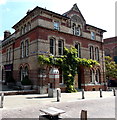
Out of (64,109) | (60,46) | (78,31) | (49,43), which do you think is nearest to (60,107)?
(64,109)

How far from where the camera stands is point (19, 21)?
19.6 metres

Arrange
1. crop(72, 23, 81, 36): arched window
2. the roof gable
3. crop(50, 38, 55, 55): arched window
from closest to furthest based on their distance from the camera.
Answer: crop(50, 38, 55, 55): arched window, the roof gable, crop(72, 23, 81, 36): arched window

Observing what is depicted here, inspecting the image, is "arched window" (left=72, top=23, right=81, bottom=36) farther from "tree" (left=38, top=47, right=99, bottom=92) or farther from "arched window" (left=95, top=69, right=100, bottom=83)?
"arched window" (left=95, top=69, right=100, bottom=83)

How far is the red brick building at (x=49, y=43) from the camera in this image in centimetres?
1591

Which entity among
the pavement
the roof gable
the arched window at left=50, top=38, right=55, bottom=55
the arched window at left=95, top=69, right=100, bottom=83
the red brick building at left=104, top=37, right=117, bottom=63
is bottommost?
the pavement

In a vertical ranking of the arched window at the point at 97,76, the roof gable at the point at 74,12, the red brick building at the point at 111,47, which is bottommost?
the arched window at the point at 97,76

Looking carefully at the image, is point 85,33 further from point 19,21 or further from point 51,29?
point 19,21

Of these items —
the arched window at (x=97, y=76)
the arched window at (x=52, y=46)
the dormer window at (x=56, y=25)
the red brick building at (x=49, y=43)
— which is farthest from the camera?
the arched window at (x=97, y=76)

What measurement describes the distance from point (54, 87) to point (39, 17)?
344 inches

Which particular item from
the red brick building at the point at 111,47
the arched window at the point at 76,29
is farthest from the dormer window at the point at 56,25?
the red brick building at the point at 111,47

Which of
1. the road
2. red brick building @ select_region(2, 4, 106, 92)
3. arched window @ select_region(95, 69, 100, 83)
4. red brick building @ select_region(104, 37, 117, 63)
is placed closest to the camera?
the road

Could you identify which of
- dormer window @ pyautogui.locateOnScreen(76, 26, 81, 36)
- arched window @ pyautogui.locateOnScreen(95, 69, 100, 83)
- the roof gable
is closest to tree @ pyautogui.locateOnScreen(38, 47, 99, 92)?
dormer window @ pyautogui.locateOnScreen(76, 26, 81, 36)

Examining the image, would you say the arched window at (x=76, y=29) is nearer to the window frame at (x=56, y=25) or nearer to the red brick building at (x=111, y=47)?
the window frame at (x=56, y=25)

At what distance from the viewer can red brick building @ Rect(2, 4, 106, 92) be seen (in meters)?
15.9
